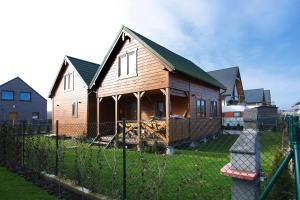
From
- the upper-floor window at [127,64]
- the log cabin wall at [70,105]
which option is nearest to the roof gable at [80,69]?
the log cabin wall at [70,105]

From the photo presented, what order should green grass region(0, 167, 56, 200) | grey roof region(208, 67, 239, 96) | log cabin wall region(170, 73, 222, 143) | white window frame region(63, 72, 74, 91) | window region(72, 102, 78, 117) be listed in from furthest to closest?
grey roof region(208, 67, 239, 96) → white window frame region(63, 72, 74, 91) → window region(72, 102, 78, 117) → log cabin wall region(170, 73, 222, 143) → green grass region(0, 167, 56, 200)

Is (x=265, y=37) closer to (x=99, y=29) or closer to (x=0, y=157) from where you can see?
(x=99, y=29)

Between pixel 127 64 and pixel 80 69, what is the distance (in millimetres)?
8040

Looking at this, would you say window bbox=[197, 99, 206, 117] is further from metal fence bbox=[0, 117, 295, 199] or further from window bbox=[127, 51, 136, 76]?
window bbox=[127, 51, 136, 76]

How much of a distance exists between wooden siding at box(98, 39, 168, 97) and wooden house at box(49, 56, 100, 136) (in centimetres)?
404

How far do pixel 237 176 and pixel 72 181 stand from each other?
4.41 meters

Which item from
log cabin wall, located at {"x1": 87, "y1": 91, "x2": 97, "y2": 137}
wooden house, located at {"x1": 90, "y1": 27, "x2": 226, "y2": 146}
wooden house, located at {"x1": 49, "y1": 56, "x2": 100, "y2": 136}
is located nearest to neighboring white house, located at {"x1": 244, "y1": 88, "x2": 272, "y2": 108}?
wooden house, located at {"x1": 90, "y1": 27, "x2": 226, "y2": 146}

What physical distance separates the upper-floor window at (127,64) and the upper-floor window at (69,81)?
26.9 ft

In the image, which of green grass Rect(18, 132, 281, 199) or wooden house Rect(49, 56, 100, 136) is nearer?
green grass Rect(18, 132, 281, 199)

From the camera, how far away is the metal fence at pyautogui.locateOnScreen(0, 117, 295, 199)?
11.7 feet

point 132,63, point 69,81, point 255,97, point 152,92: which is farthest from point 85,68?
point 255,97

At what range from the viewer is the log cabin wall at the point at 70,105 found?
2224 cm

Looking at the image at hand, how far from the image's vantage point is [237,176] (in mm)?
3482

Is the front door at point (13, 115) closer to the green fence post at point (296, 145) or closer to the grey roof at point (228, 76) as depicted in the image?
the grey roof at point (228, 76)
